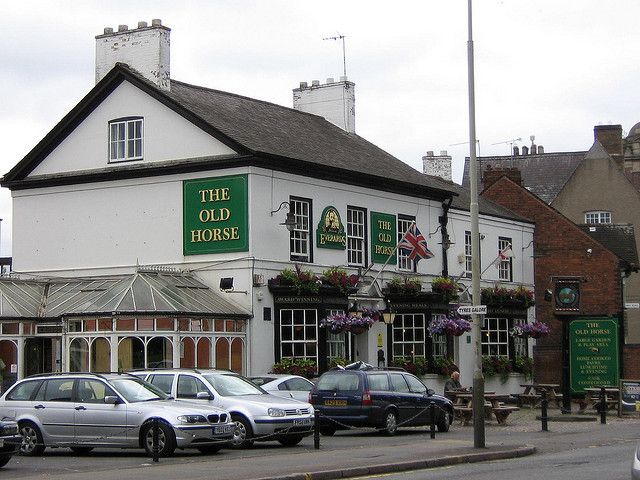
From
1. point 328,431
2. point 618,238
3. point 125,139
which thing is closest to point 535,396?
point 328,431

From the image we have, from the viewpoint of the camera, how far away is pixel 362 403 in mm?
28219

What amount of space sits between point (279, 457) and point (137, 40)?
19.5 metres

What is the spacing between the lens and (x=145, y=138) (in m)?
37.2

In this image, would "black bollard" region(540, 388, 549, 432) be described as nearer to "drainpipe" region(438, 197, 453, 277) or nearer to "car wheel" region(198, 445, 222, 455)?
"car wheel" region(198, 445, 222, 455)

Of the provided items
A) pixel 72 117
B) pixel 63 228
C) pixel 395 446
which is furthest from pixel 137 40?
pixel 395 446

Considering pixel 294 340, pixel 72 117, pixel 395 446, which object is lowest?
pixel 395 446

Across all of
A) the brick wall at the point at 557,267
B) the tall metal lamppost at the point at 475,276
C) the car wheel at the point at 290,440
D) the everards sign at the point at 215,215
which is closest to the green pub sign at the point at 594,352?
the everards sign at the point at 215,215

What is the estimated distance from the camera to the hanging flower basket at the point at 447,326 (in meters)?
39.9

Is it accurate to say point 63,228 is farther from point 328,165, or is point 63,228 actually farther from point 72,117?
point 328,165

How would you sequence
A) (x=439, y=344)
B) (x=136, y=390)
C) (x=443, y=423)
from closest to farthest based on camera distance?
(x=136, y=390) < (x=443, y=423) < (x=439, y=344)

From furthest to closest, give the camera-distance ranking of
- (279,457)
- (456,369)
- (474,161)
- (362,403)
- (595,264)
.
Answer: (595,264) < (456,369) < (362,403) < (474,161) < (279,457)

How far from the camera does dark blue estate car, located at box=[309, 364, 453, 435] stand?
92.7ft

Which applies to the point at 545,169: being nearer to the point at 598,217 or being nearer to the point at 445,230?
the point at 598,217

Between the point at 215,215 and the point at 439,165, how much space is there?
19692 mm
